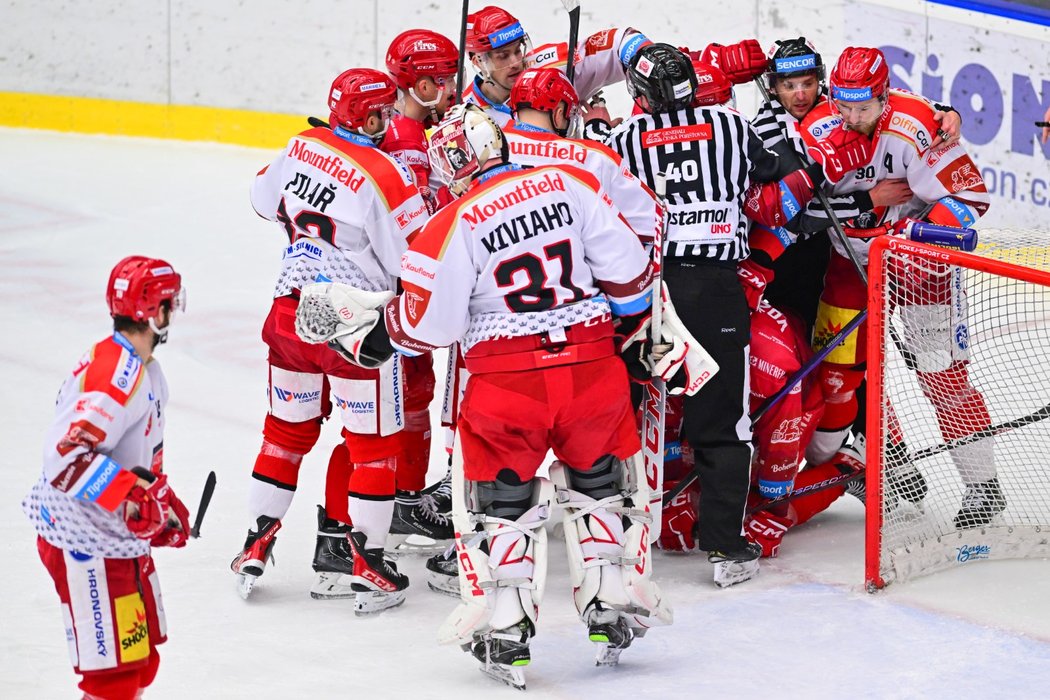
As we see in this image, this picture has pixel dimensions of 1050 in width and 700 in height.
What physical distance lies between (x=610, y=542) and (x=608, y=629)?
21cm

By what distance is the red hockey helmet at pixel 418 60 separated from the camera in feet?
15.0

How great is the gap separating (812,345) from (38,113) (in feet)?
22.8

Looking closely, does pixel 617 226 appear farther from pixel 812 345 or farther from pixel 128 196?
pixel 128 196

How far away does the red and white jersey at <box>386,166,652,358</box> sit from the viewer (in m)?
3.38

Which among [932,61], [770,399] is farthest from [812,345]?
[932,61]

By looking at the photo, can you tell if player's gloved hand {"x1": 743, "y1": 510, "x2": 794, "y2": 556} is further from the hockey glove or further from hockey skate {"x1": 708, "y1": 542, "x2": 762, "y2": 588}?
the hockey glove

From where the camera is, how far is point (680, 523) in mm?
4543

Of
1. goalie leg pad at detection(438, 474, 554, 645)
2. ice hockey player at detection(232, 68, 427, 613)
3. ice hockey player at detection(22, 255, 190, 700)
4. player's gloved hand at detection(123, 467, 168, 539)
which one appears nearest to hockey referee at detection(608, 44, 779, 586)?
ice hockey player at detection(232, 68, 427, 613)

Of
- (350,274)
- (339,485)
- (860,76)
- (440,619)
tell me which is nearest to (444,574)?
(440,619)

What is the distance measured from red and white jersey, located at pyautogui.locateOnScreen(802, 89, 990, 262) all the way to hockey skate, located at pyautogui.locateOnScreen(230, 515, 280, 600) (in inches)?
80.0

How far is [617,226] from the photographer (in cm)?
349

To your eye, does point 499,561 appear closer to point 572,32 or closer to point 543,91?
point 543,91

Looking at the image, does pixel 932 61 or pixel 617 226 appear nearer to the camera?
pixel 617 226

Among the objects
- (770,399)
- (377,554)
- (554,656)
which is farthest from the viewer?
(770,399)
